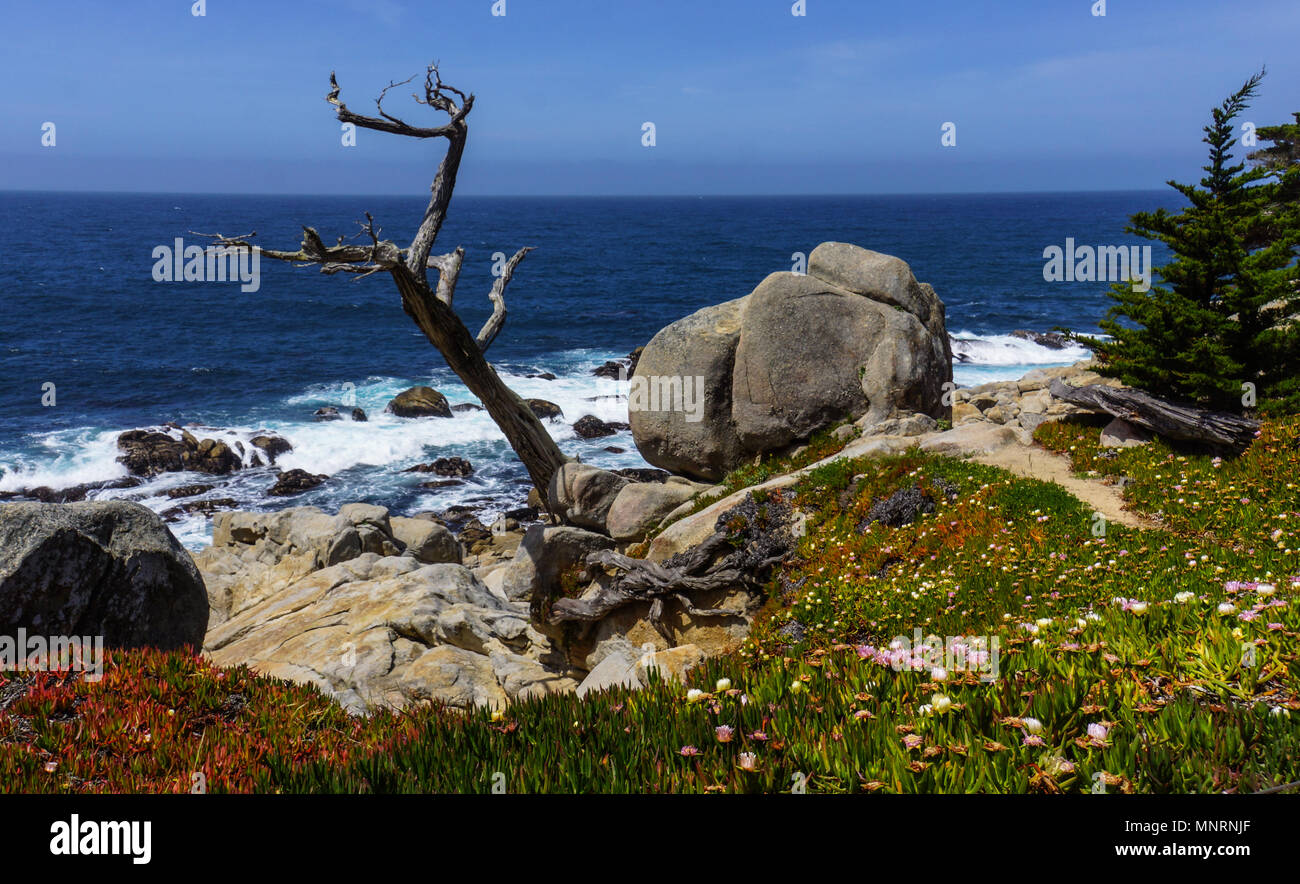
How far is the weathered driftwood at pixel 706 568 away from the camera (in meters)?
13.6

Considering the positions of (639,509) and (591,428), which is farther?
(591,428)

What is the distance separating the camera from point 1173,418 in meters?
14.2

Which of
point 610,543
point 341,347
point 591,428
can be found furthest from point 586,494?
point 341,347

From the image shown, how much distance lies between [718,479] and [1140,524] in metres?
11.1

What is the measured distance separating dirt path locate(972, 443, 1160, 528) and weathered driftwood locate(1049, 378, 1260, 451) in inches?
50.3

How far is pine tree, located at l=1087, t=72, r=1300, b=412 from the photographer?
1420cm

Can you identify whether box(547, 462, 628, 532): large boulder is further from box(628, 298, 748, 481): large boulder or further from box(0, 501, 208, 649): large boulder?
box(0, 501, 208, 649): large boulder

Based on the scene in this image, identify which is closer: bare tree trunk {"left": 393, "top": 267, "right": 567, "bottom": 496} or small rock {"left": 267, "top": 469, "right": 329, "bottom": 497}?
bare tree trunk {"left": 393, "top": 267, "right": 567, "bottom": 496}

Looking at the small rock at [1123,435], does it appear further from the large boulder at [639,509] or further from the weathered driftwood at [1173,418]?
the large boulder at [639,509]

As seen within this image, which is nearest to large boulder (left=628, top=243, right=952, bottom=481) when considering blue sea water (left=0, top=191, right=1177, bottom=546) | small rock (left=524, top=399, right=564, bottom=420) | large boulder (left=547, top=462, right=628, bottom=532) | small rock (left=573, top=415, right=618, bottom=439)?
large boulder (left=547, top=462, right=628, bottom=532)

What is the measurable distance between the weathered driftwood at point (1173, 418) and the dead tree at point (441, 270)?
11.4m

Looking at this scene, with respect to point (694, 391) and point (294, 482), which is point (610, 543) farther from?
point (294, 482)

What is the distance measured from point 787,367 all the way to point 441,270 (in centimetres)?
873
